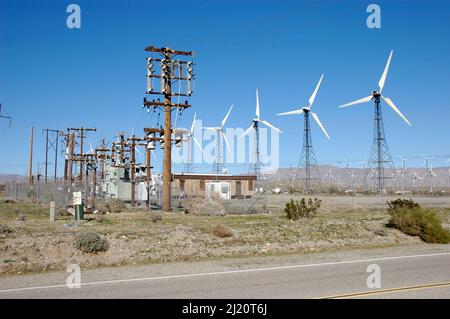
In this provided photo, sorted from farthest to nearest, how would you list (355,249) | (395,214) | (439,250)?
(395,214)
(355,249)
(439,250)

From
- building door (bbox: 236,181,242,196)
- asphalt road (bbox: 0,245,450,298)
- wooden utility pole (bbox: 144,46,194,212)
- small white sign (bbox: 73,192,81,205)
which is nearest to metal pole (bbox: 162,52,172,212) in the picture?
wooden utility pole (bbox: 144,46,194,212)

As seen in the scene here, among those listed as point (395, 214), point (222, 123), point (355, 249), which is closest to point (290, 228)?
point (355, 249)

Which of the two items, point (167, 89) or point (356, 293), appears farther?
point (167, 89)

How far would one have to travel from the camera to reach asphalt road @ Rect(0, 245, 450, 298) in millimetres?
9562

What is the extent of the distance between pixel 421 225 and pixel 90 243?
14.4 metres

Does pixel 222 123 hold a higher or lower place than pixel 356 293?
higher

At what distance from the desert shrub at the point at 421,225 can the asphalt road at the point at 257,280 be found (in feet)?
18.7

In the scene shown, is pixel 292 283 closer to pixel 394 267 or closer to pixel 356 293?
pixel 356 293

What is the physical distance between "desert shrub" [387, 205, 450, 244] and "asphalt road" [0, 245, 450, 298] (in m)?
5.69

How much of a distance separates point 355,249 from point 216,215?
13.0 meters

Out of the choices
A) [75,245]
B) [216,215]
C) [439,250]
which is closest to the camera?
[75,245]

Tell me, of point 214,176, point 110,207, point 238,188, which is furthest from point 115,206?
point 238,188

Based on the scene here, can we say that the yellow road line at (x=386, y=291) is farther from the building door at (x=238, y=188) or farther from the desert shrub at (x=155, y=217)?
the building door at (x=238, y=188)

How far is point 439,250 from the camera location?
57.5 feet
